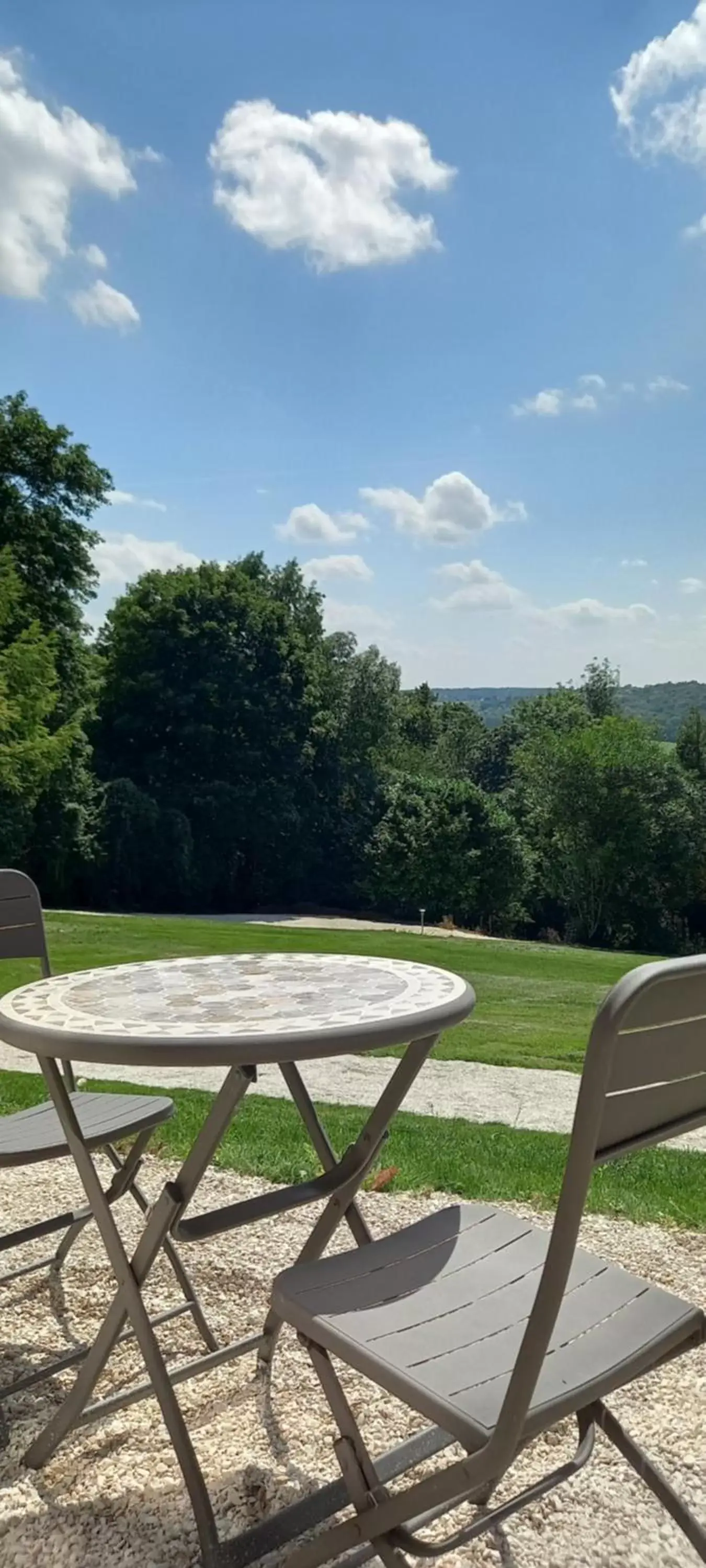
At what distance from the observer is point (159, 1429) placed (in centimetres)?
187

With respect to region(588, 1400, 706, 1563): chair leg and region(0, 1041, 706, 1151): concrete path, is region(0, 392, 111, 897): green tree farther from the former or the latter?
region(588, 1400, 706, 1563): chair leg

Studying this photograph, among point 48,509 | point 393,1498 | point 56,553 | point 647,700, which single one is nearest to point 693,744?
point 56,553

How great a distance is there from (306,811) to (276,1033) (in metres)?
26.1

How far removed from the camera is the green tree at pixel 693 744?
128 feet

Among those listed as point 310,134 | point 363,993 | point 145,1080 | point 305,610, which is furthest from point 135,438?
point 305,610

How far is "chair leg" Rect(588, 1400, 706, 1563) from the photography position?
4.44 feet

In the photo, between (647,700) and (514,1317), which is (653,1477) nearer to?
(514,1317)

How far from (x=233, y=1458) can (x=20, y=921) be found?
4.45 feet

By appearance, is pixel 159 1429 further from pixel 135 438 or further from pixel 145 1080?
pixel 135 438

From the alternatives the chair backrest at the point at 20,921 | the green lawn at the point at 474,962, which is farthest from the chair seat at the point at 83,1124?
the green lawn at the point at 474,962

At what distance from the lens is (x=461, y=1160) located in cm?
368

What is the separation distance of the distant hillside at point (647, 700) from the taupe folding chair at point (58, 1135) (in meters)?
33.1

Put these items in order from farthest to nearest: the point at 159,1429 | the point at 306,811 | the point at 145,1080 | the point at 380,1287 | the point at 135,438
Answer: the point at 306,811, the point at 135,438, the point at 145,1080, the point at 159,1429, the point at 380,1287

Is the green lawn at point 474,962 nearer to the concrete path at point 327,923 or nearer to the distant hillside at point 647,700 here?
the concrete path at point 327,923
